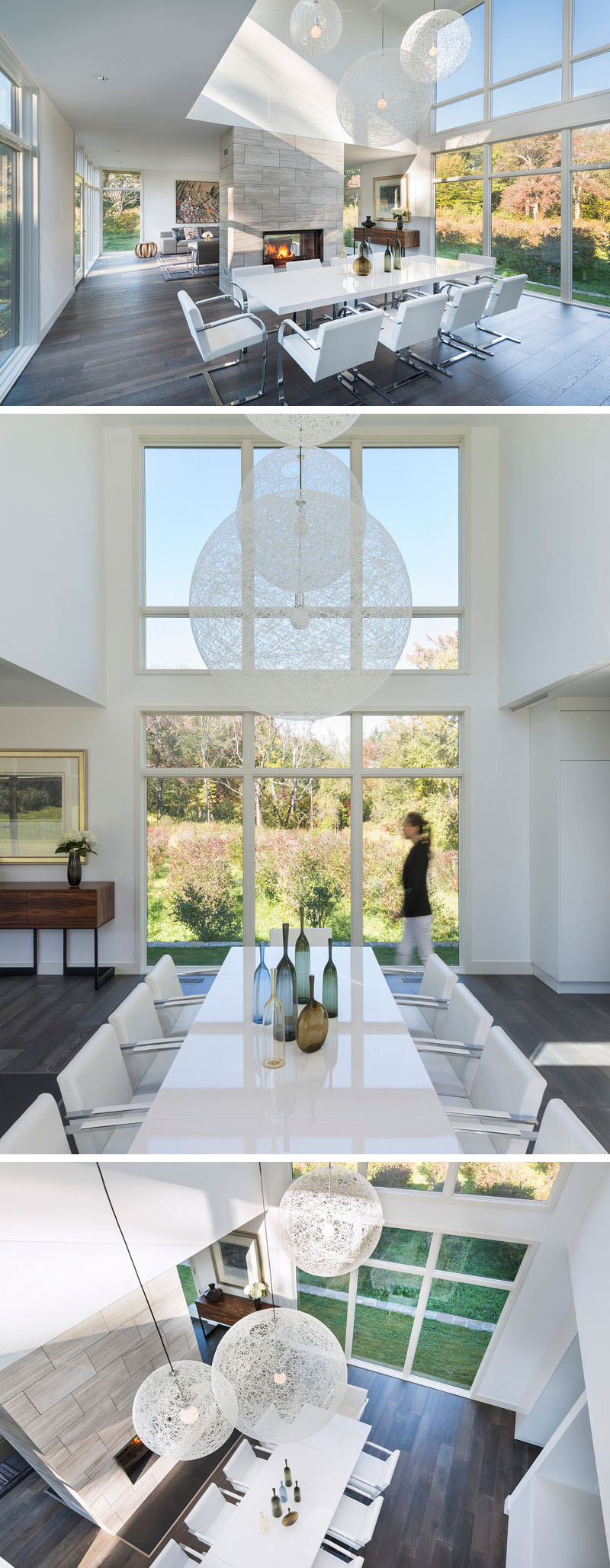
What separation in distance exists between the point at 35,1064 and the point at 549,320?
3.66 m

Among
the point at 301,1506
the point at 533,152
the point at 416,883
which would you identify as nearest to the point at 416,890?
the point at 416,883

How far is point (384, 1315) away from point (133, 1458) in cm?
175

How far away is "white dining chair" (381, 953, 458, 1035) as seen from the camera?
3.71m

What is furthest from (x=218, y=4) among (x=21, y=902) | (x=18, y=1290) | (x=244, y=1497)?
(x=244, y=1497)

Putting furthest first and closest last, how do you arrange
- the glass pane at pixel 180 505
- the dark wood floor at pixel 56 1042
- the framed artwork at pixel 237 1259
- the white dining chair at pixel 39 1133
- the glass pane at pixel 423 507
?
the framed artwork at pixel 237 1259
the glass pane at pixel 423 507
the dark wood floor at pixel 56 1042
the glass pane at pixel 180 505
the white dining chair at pixel 39 1133

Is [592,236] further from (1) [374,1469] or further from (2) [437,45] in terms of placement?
(1) [374,1469]

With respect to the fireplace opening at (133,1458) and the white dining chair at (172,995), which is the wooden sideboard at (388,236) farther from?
the fireplace opening at (133,1458)

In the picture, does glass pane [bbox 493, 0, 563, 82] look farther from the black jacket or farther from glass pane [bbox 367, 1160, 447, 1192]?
glass pane [bbox 367, 1160, 447, 1192]

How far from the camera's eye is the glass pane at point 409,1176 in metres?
3.23

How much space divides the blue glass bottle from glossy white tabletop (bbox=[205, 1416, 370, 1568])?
3.31 meters

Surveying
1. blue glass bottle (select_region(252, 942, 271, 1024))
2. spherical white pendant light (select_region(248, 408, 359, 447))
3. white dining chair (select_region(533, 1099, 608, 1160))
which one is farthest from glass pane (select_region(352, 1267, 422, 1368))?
spherical white pendant light (select_region(248, 408, 359, 447))

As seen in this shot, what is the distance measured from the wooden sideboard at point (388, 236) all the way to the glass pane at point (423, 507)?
1.86 meters

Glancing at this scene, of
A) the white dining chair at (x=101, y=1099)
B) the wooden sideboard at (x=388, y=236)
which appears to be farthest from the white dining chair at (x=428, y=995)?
the wooden sideboard at (x=388, y=236)

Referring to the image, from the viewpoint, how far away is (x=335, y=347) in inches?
92.0
